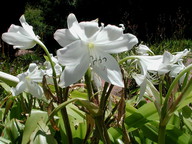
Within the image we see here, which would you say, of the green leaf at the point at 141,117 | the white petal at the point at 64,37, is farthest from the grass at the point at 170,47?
the white petal at the point at 64,37

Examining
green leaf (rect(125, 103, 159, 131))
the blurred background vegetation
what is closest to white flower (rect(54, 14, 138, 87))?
green leaf (rect(125, 103, 159, 131))

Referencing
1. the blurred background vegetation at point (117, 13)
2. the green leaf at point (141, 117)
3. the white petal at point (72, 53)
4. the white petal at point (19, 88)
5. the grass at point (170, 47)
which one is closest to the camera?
the white petal at point (72, 53)

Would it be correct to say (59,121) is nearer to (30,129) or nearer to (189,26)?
(30,129)

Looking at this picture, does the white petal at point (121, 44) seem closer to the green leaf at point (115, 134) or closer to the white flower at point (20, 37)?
the white flower at point (20, 37)

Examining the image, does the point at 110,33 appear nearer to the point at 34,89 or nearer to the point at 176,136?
the point at 34,89

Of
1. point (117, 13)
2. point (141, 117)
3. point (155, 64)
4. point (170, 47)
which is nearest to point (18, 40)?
point (155, 64)

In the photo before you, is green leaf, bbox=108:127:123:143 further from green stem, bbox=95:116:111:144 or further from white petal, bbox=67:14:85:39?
white petal, bbox=67:14:85:39
